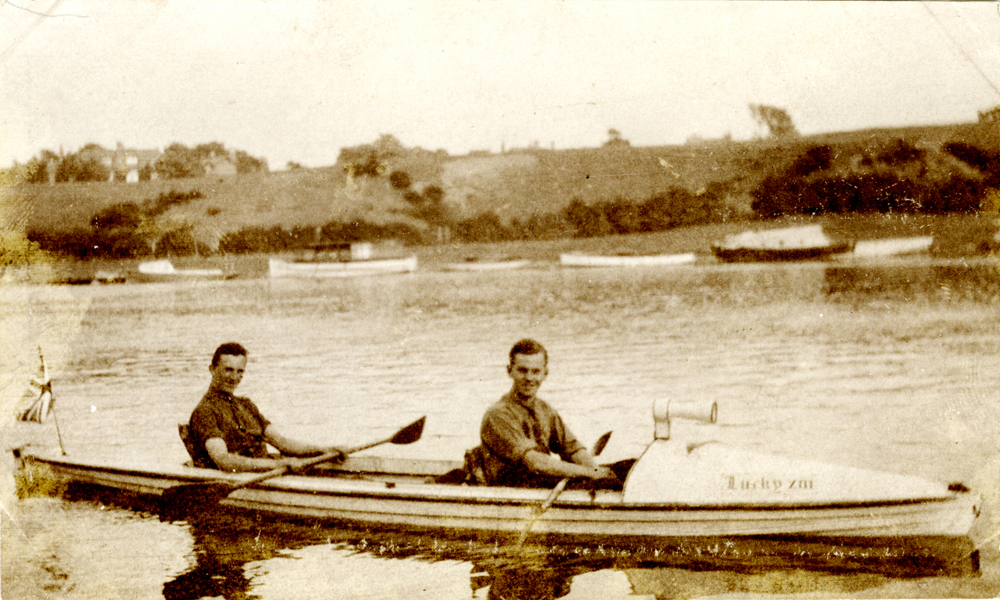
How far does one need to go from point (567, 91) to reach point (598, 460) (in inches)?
80.5

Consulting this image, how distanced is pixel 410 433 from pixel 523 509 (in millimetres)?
1000

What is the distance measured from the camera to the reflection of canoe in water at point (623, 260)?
4.57 meters

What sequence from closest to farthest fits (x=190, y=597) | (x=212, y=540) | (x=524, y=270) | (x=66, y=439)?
(x=190, y=597)
(x=212, y=540)
(x=66, y=439)
(x=524, y=270)

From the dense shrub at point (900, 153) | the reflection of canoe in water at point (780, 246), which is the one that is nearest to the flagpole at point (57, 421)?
the reflection of canoe in water at point (780, 246)

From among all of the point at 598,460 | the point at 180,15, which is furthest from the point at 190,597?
the point at 180,15

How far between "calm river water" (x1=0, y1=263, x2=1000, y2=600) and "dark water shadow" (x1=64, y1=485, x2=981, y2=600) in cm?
1

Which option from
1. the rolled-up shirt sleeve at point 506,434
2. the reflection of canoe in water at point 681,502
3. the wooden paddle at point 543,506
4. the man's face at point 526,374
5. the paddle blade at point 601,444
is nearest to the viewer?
the reflection of canoe in water at point 681,502

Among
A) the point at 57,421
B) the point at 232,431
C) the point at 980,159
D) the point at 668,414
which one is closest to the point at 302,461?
the point at 232,431

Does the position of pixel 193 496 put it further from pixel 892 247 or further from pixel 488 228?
pixel 892 247

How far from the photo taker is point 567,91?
4.18m

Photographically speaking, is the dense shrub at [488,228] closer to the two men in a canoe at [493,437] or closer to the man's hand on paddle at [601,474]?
the two men in a canoe at [493,437]

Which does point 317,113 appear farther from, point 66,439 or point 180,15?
point 66,439

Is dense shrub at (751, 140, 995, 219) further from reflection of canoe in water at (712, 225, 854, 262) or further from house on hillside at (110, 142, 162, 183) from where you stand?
house on hillside at (110, 142, 162, 183)

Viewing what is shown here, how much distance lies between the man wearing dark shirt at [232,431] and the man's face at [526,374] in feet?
3.83
